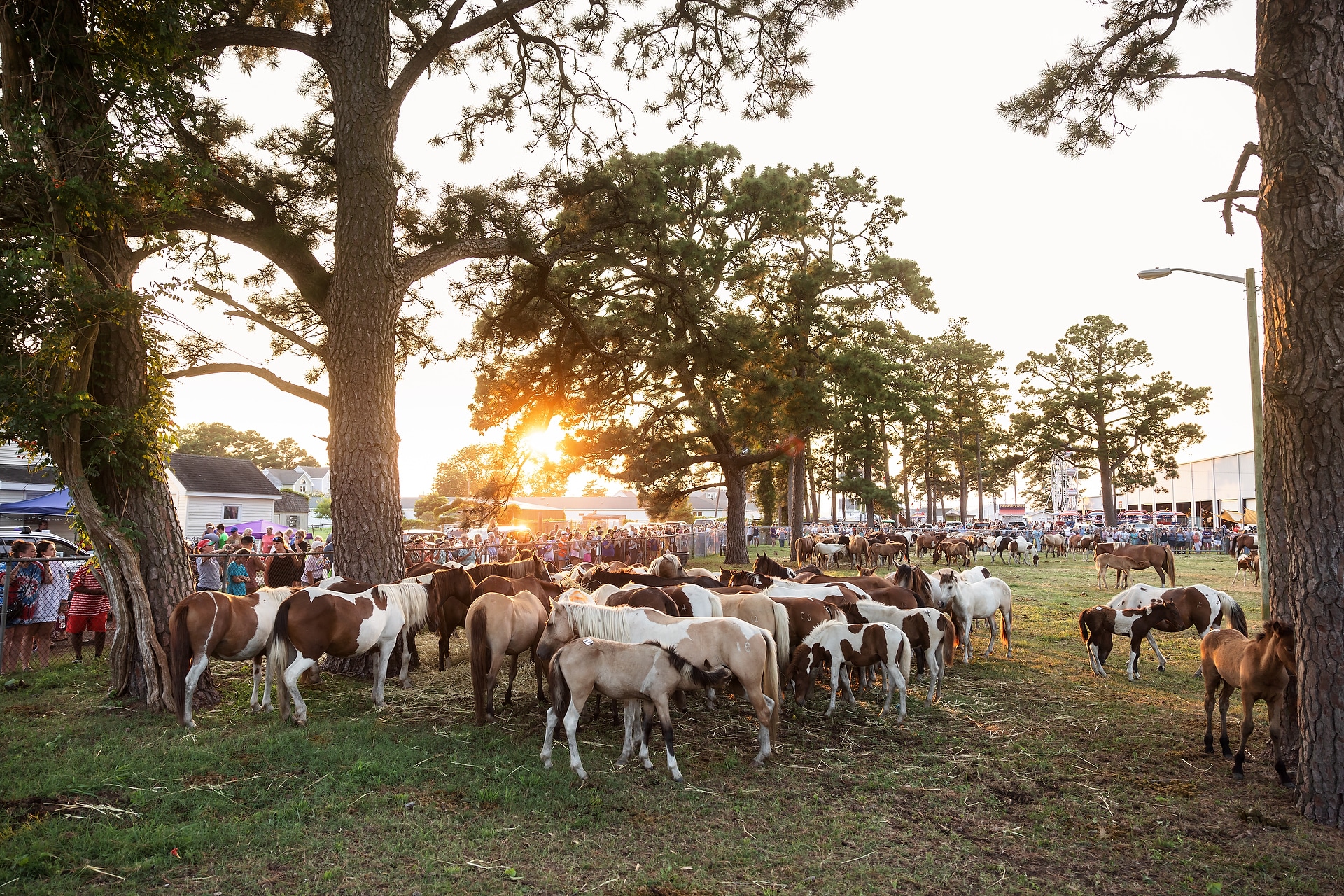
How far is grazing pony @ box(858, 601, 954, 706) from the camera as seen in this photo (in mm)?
8438

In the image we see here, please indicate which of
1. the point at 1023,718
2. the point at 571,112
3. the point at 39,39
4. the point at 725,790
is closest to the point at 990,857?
the point at 725,790

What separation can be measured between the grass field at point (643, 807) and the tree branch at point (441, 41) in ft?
26.7

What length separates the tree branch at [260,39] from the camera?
8.95 metres

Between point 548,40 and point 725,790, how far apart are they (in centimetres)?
1121

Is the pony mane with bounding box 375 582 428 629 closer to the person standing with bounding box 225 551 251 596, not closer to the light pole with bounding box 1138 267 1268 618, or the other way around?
the person standing with bounding box 225 551 251 596

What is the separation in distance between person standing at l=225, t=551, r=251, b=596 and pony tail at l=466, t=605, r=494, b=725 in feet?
24.0

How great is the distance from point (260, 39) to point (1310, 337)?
1195 cm

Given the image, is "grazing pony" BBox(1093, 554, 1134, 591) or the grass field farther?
"grazing pony" BBox(1093, 554, 1134, 591)

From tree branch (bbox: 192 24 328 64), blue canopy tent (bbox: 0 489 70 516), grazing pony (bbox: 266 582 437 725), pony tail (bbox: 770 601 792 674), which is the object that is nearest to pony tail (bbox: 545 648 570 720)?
grazing pony (bbox: 266 582 437 725)

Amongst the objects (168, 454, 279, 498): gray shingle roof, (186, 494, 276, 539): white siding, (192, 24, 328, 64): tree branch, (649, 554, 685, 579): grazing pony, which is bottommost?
(649, 554, 685, 579): grazing pony

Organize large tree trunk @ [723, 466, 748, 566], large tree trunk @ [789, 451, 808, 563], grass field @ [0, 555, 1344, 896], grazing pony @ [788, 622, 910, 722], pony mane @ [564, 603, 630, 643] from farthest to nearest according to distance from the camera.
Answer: large tree trunk @ [789, 451, 808, 563]
large tree trunk @ [723, 466, 748, 566]
grazing pony @ [788, 622, 910, 722]
pony mane @ [564, 603, 630, 643]
grass field @ [0, 555, 1344, 896]

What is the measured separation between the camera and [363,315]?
9.41 m

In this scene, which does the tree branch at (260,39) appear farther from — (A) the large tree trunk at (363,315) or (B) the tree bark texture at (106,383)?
(B) the tree bark texture at (106,383)

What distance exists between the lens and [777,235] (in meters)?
22.9
